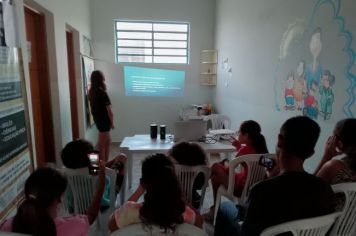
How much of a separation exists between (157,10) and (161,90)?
157 cm

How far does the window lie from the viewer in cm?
513

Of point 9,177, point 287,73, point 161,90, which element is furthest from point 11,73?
point 161,90

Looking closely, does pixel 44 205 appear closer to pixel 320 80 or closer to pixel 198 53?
pixel 320 80

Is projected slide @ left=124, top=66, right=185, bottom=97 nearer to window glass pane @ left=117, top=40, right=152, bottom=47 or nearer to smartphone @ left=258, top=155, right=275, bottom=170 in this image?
window glass pane @ left=117, top=40, right=152, bottom=47

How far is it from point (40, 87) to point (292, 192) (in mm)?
2918

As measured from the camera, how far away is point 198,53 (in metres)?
5.23

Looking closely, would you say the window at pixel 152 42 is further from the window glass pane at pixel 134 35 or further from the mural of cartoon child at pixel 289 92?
the mural of cartoon child at pixel 289 92

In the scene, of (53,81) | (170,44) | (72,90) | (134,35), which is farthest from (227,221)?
(134,35)

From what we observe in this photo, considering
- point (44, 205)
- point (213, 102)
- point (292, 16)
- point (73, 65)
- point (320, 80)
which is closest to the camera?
point (44, 205)

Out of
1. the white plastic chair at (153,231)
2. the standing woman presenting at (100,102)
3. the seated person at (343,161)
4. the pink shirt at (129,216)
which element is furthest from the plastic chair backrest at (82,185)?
the standing woman presenting at (100,102)

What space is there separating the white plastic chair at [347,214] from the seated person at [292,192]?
0.47ft

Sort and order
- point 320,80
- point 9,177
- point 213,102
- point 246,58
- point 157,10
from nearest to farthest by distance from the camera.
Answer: point 9,177 < point 320,80 < point 246,58 < point 157,10 < point 213,102

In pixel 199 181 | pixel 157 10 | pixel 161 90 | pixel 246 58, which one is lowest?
pixel 199 181

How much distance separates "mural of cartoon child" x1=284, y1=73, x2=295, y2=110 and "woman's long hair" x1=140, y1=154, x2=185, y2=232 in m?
1.79
